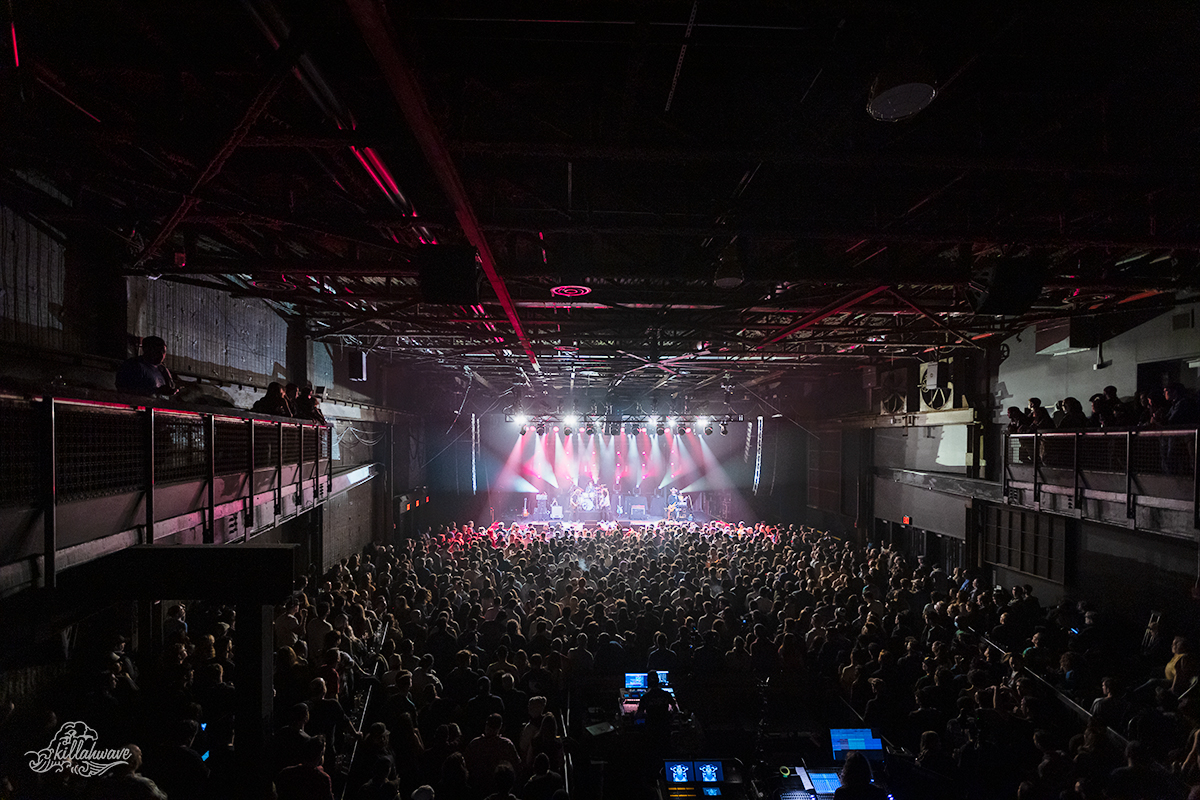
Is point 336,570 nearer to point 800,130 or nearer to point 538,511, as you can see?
point 800,130

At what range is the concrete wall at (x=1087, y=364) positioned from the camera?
8.41m

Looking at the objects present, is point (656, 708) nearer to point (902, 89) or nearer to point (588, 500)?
point (902, 89)

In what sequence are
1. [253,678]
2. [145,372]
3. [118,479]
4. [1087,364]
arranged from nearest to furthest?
[118,479] → [253,678] → [145,372] → [1087,364]

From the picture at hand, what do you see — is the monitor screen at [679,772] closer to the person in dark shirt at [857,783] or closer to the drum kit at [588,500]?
the person in dark shirt at [857,783]

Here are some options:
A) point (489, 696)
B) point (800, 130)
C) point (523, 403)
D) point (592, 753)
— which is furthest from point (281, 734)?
point (523, 403)

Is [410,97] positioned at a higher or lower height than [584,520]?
higher

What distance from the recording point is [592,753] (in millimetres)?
6336

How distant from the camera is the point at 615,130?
3.79 m

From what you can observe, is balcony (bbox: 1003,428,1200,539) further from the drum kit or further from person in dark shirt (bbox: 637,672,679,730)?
the drum kit

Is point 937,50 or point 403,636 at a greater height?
point 937,50

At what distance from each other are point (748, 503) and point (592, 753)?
822 inches

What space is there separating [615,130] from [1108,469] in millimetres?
8903

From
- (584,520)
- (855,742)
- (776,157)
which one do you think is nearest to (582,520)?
(584,520)

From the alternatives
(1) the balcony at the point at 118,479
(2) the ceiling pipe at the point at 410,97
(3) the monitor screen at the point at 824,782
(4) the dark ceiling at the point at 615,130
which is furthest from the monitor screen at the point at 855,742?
(1) the balcony at the point at 118,479
